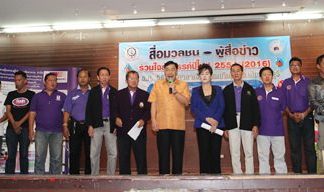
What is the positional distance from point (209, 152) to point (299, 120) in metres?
1.24

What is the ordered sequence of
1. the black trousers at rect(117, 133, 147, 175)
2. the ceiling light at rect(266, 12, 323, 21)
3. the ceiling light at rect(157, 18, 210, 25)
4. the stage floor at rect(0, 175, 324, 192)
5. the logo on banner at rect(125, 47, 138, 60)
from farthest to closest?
the logo on banner at rect(125, 47, 138, 60), the ceiling light at rect(157, 18, 210, 25), the ceiling light at rect(266, 12, 323, 21), the black trousers at rect(117, 133, 147, 175), the stage floor at rect(0, 175, 324, 192)

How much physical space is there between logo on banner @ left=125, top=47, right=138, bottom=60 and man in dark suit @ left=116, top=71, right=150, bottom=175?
81.9 inches

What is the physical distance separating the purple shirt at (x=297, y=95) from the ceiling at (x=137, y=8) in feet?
5.36

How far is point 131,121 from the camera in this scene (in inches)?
153

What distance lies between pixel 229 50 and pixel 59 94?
296 cm

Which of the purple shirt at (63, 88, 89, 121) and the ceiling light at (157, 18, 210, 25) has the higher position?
the ceiling light at (157, 18, 210, 25)

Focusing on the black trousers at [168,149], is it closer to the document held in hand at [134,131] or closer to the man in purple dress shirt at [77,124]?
the document held in hand at [134,131]

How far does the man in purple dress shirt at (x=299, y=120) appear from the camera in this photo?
4.05m

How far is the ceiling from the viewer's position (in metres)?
5.27

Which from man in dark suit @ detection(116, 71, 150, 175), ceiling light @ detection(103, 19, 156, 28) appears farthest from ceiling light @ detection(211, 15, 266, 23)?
man in dark suit @ detection(116, 71, 150, 175)

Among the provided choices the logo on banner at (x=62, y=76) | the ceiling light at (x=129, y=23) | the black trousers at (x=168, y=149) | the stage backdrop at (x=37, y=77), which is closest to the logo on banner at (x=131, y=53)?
the ceiling light at (x=129, y=23)

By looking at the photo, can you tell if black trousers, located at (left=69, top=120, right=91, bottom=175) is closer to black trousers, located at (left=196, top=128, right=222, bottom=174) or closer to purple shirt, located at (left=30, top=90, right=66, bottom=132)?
purple shirt, located at (left=30, top=90, right=66, bottom=132)

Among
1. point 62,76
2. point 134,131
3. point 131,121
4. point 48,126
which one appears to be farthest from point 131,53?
point 134,131

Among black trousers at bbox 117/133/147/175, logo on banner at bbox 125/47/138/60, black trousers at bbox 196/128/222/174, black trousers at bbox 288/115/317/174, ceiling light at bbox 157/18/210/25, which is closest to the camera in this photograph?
black trousers at bbox 196/128/222/174
